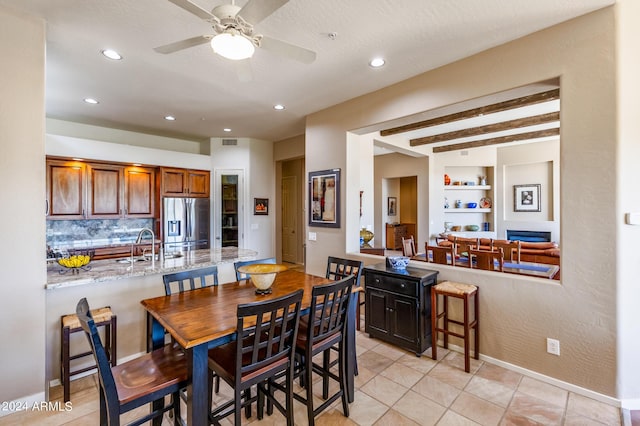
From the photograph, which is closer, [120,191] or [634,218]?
[634,218]

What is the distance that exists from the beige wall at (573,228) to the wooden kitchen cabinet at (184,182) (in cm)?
484

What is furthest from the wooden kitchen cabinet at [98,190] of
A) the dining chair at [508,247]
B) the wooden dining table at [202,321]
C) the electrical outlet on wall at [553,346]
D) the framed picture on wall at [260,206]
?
the electrical outlet on wall at [553,346]

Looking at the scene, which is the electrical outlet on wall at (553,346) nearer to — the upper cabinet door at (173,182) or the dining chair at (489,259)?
the dining chair at (489,259)

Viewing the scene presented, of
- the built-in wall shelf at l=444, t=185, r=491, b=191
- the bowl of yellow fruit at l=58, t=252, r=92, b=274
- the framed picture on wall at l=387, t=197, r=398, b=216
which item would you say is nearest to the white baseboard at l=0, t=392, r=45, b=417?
the bowl of yellow fruit at l=58, t=252, r=92, b=274

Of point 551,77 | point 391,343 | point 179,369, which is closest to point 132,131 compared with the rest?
point 179,369

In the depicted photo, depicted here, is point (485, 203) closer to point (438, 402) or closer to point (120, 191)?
point (438, 402)

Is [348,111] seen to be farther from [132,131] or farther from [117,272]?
[132,131]

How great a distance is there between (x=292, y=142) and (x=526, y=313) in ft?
16.4

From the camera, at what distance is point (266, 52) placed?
2.81 m

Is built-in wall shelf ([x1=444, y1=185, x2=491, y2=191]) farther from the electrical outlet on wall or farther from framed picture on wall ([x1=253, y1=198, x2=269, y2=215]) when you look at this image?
the electrical outlet on wall

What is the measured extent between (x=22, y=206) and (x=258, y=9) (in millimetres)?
2302

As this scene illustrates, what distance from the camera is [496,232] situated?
7.80m

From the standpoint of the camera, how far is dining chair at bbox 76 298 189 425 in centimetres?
137

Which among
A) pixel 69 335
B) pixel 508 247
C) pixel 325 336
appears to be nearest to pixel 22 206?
pixel 69 335
